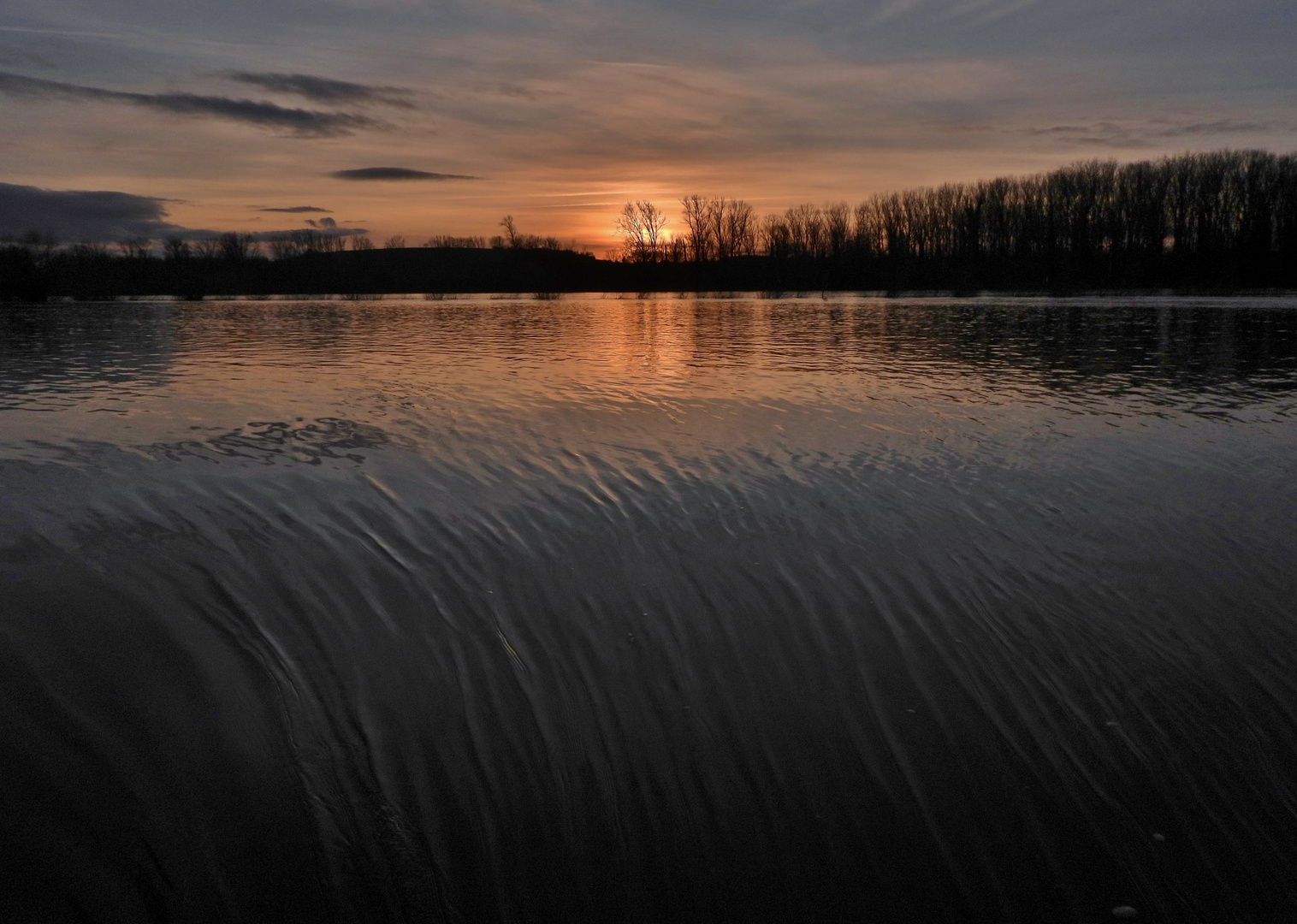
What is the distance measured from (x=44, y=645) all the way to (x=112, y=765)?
1584 millimetres

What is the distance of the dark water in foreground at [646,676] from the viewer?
3.35 meters

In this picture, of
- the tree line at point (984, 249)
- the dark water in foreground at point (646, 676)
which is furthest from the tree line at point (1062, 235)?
the dark water in foreground at point (646, 676)

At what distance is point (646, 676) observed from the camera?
475 centimetres

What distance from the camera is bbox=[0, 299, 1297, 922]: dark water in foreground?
132 inches

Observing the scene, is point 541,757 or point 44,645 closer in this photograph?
point 541,757

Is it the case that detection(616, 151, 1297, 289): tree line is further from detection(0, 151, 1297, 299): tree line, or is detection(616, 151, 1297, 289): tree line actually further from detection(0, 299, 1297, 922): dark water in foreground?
detection(0, 299, 1297, 922): dark water in foreground

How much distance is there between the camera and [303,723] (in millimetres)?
4223

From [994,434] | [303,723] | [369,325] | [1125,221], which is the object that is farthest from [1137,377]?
[1125,221]

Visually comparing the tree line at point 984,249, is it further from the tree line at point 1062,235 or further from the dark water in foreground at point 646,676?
the dark water in foreground at point 646,676

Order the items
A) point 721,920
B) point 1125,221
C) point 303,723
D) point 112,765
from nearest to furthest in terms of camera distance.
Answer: point 721,920 < point 112,765 < point 303,723 < point 1125,221

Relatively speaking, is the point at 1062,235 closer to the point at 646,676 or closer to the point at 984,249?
the point at 984,249


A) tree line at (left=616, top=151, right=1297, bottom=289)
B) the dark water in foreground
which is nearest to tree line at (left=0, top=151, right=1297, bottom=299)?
tree line at (left=616, top=151, right=1297, bottom=289)

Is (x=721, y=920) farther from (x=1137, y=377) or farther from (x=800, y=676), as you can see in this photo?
(x=1137, y=377)

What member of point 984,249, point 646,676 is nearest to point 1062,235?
point 984,249
